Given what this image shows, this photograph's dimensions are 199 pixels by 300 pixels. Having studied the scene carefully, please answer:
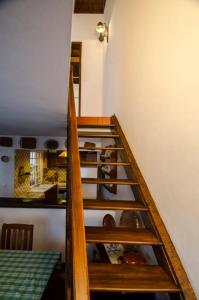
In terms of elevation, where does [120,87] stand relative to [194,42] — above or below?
above

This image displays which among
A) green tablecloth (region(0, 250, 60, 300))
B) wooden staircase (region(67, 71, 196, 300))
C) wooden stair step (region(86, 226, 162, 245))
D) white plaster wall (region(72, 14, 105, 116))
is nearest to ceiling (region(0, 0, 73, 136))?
wooden staircase (region(67, 71, 196, 300))

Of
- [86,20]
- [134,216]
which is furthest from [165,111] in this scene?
[86,20]

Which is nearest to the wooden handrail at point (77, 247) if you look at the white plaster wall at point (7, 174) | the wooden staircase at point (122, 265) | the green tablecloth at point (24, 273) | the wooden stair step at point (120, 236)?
the wooden staircase at point (122, 265)

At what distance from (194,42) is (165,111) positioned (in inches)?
21.7

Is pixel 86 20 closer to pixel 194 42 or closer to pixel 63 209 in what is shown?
pixel 63 209

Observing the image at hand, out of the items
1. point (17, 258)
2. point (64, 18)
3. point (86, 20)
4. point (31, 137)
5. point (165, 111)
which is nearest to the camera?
point (64, 18)

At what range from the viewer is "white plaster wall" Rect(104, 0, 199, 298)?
143 centimetres

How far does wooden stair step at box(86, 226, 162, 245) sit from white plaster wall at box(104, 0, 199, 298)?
0.17 metres

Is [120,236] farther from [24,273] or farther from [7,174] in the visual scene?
[7,174]

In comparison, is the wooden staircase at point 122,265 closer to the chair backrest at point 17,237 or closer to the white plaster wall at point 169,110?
the white plaster wall at point 169,110

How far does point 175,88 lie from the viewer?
1.70 metres

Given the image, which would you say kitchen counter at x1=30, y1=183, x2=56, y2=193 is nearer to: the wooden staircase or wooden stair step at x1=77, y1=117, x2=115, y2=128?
wooden stair step at x1=77, y1=117, x2=115, y2=128

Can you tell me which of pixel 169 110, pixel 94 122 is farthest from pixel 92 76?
pixel 169 110

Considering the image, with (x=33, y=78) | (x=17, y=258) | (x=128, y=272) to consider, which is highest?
(x=33, y=78)
